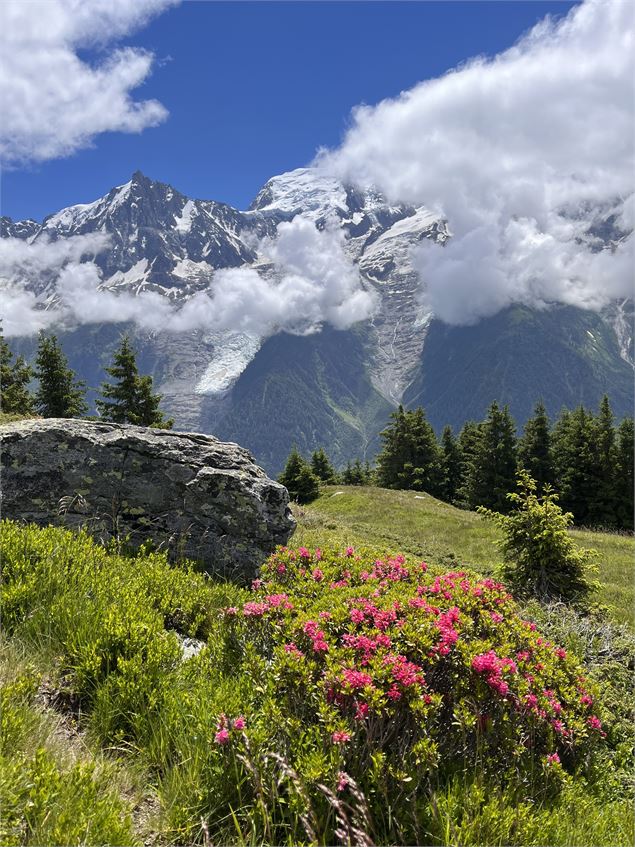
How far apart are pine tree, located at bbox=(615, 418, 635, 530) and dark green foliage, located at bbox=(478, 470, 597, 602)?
5051cm

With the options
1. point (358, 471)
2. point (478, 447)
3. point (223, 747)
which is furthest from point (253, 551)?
point (358, 471)

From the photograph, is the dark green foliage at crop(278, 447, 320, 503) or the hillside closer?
the hillside

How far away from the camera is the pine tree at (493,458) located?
62.9 meters

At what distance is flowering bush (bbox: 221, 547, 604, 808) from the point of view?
3605 millimetres

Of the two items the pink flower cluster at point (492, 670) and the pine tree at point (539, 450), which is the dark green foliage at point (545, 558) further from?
the pine tree at point (539, 450)

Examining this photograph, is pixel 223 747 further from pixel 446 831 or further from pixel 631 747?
pixel 631 747

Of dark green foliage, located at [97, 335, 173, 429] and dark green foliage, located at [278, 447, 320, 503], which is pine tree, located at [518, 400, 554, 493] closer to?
dark green foliage, located at [278, 447, 320, 503]

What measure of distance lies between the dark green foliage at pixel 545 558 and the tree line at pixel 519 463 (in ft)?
114

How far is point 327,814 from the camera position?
3260mm

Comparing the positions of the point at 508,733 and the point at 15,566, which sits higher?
the point at 15,566

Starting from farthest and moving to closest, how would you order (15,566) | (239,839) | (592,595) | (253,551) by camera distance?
(592,595) → (253,551) → (15,566) → (239,839)

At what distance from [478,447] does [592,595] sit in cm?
4926

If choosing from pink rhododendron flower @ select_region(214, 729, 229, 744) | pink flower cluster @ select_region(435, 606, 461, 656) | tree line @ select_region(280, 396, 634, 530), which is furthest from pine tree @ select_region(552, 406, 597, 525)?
pink rhododendron flower @ select_region(214, 729, 229, 744)

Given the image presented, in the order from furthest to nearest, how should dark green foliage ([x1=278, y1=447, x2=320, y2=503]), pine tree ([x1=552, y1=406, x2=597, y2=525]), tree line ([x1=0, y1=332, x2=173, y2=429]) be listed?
pine tree ([x1=552, y1=406, x2=597, y2=525]) → dark green foliage ([x1=278, y1=447, x2=320, y2=503]) → tree line ([x1=0, y1=332, x2=173, y2=429])
